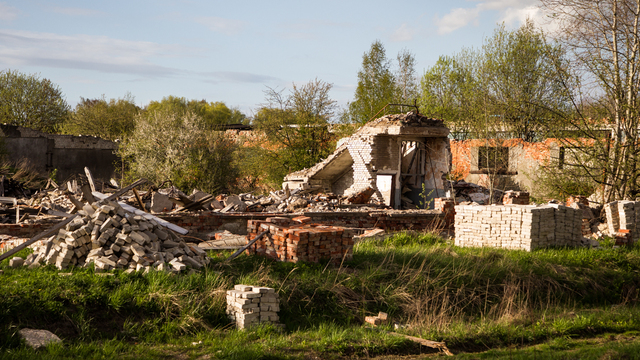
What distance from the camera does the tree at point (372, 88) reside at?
118ft

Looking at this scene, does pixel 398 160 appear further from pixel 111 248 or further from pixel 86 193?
pixel 111 248

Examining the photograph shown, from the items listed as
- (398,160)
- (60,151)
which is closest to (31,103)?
(60,151)

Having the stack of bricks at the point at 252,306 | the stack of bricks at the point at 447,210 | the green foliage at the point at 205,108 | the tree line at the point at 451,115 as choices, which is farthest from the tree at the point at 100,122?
the stack of bricks at the point at 252,306

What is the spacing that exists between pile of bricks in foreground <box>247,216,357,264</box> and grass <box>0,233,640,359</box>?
0.81ft

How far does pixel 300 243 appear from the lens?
859cm

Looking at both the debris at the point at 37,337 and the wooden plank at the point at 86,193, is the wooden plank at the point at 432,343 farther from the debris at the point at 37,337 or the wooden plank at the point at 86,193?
the wooden plank at the point at 86,193

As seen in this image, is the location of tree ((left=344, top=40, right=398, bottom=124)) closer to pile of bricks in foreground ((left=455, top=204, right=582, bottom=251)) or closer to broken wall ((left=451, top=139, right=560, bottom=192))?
broken wall ((left=451, top=139, right=560, bottom=192))

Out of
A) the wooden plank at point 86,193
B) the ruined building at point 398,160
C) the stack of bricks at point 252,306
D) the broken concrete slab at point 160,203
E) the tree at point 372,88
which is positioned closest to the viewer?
the stack of bricks at point 252,306

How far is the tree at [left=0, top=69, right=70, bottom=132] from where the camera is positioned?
36.8m

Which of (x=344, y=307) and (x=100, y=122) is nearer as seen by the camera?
(x=344, y=307)

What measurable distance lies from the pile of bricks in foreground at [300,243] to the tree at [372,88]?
26.2m

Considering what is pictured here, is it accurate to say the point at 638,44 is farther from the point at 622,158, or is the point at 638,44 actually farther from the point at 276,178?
the point at 276,178

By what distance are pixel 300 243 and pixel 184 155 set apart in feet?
44.3

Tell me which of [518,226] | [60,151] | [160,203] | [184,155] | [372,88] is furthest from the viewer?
[372,88]
